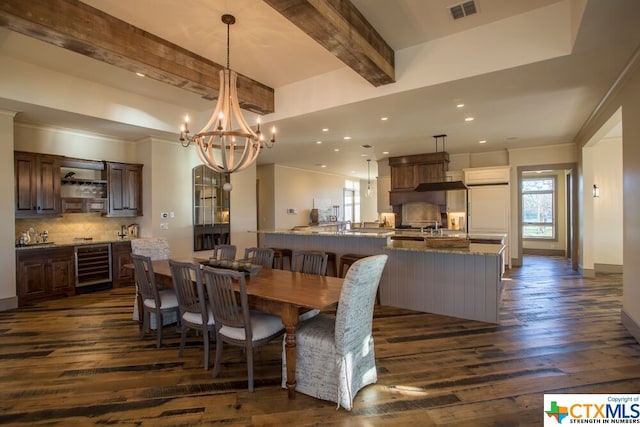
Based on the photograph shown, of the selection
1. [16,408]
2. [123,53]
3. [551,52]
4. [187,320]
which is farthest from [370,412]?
[123,53]

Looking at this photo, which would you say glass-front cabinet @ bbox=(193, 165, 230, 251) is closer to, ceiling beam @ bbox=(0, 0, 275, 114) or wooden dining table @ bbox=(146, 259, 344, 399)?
ceiling beam @ bbox=(0, 0, 275, 114)

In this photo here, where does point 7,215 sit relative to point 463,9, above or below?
below

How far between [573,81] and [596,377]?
3.02 meters

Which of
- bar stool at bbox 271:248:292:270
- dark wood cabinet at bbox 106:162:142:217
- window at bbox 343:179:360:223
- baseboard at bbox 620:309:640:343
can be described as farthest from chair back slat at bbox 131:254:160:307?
window at bbox 343:179:360:223

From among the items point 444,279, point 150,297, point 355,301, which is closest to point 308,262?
point 355,301

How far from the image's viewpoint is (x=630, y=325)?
3.43m

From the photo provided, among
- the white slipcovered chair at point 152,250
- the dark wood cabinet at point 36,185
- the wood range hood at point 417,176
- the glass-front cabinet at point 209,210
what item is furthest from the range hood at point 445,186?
the dark wood cabinet at point 36,185

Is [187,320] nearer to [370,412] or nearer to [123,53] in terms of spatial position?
[370,412]

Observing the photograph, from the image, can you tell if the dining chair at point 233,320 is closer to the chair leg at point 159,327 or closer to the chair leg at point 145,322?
the chair leg at point 159,327

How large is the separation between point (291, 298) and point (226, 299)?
51cm

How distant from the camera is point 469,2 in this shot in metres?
2.89

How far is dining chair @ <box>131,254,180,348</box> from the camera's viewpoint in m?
3.11

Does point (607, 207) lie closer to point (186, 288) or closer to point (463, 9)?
point (463, 9)

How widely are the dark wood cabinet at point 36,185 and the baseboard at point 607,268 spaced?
32.7ft
